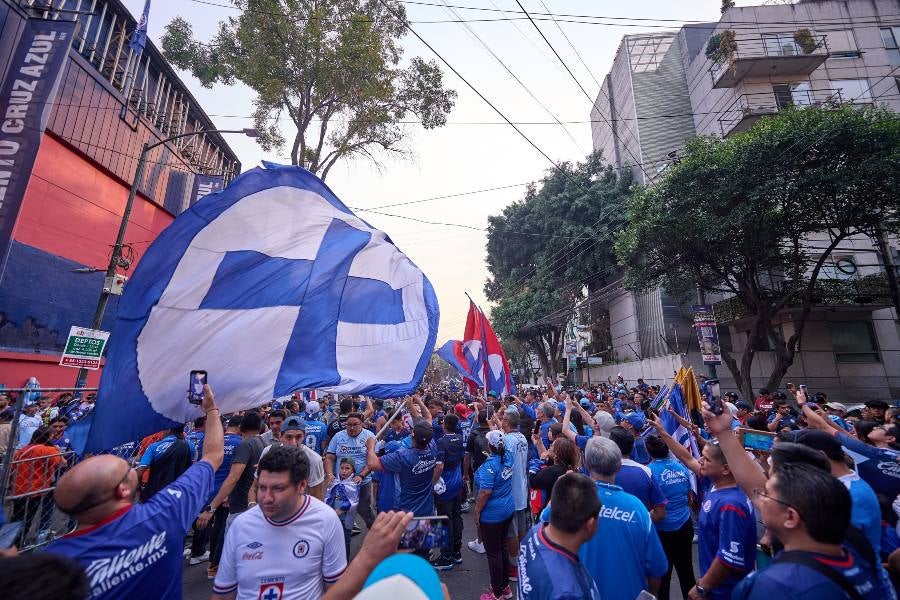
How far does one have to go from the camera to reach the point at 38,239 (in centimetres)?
1451

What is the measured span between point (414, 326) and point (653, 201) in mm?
17742

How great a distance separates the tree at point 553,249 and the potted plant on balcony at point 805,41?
1075cm

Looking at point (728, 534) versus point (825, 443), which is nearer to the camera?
point (728, 534)

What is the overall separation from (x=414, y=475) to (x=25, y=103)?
51.9 ft

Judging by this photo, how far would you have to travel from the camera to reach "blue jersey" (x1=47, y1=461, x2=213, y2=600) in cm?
184

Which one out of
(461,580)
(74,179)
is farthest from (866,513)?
(74,179)

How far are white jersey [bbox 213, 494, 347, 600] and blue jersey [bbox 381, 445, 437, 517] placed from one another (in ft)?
8.65

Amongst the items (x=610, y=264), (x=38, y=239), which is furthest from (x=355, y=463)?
(x=610, y=264)

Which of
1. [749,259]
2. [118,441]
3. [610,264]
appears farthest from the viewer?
[610,264]

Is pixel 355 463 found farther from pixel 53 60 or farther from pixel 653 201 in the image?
pixel 653 201

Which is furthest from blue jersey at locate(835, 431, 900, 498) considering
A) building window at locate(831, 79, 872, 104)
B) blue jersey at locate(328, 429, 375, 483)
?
building window at locate(831, 79, 872, 104)

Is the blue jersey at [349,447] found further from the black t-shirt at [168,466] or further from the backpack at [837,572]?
the backpack at [837,572]

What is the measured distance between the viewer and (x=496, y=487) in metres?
4.90

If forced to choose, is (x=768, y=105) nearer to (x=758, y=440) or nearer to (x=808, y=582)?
(x=758, y=440)
